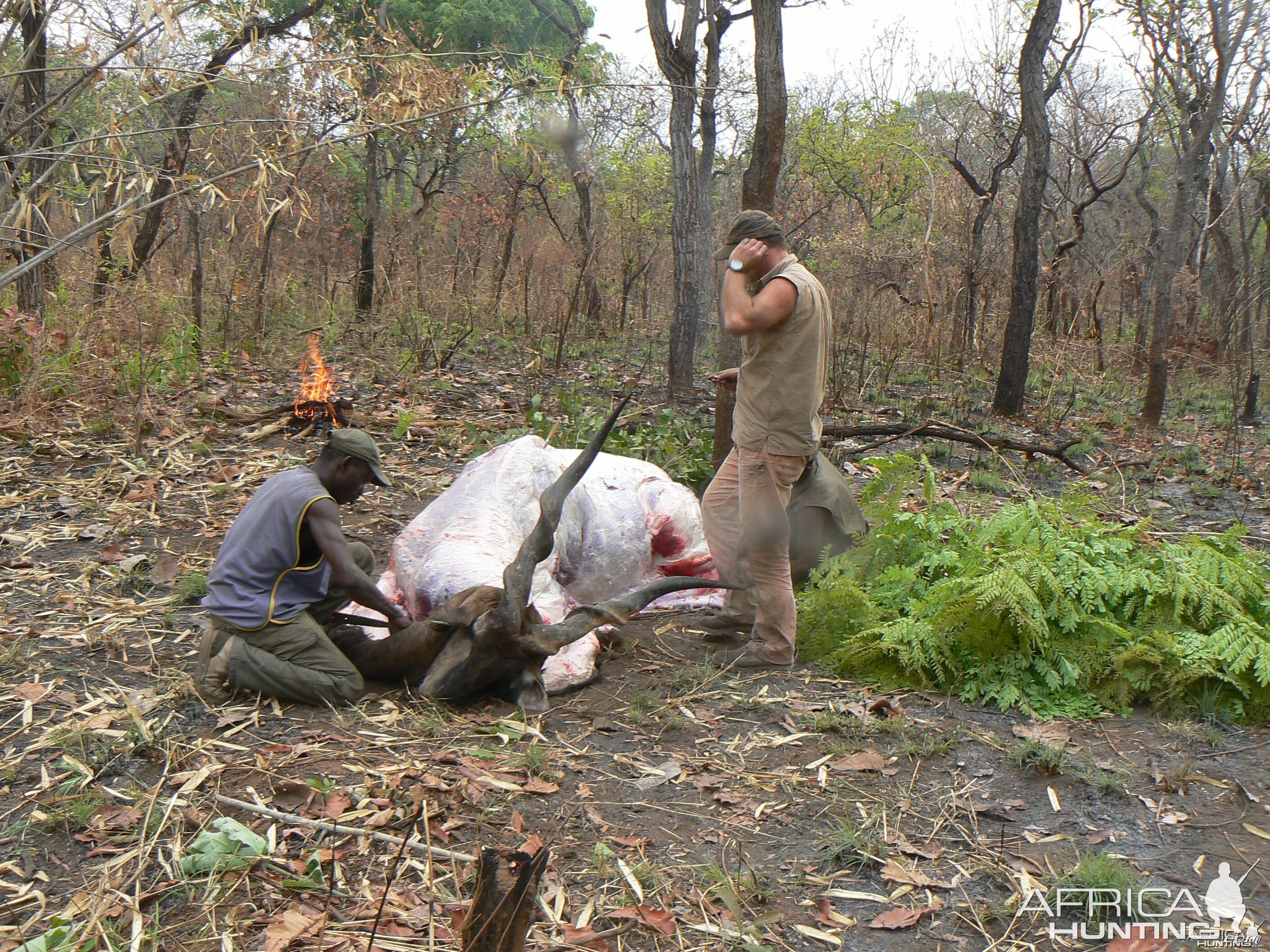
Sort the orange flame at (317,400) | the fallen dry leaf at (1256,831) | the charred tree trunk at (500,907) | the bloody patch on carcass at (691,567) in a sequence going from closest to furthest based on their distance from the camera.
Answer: the charred tree trunk at (500,907) < the fallen dry leaf at (1256,831) < the bloody patch on carcass at (691,567) < the orange flame at (317,400)

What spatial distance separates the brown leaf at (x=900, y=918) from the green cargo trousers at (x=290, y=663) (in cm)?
237

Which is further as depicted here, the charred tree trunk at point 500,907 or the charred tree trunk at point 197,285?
the charred tree trunk at point 197,285

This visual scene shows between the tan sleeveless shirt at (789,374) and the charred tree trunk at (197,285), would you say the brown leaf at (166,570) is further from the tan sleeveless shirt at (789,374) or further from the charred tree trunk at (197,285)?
the charred tree trunk at (197,285)

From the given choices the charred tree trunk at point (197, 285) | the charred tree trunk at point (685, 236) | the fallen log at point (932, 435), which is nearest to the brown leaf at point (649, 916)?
the fallen log at point (932, 435)

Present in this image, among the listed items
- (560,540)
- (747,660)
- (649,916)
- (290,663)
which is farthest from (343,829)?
(560,540)

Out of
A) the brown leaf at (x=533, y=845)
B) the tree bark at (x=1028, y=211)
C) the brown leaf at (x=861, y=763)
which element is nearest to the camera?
the brown leaf at (x=533, y=845)

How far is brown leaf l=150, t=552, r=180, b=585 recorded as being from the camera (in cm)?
516

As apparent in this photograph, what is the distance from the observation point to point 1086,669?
399 centimetres

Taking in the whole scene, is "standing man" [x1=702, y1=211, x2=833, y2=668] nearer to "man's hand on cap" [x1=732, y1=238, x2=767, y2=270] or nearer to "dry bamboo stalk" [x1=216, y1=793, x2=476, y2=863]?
"man's hand on cap" [x1=732, y1=238, x2=767, y2=270]

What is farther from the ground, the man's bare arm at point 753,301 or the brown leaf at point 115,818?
the man's bare arm at point 753,301

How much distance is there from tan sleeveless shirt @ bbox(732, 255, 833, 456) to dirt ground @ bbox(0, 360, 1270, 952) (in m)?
1.13

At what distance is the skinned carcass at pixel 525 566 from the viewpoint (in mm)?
4004

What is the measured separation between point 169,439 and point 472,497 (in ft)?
11.9

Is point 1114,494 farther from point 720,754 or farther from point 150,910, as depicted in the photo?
point 150,910
